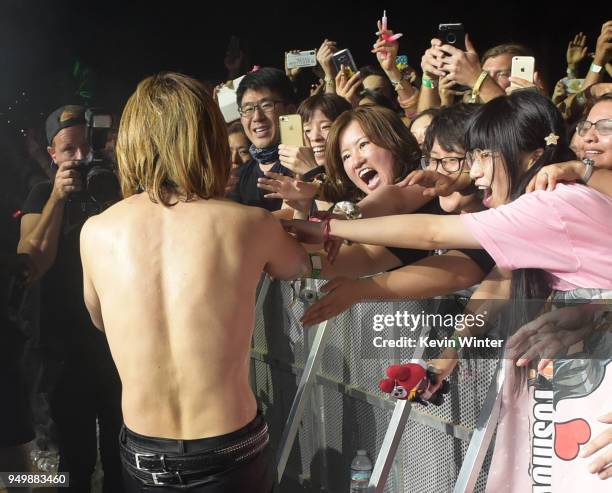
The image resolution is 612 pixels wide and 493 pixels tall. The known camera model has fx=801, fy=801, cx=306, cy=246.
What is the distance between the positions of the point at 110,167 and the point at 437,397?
1.78m

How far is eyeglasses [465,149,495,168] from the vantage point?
2225 millimetres

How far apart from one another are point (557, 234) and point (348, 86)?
66.5 inches

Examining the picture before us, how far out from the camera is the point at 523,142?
2.18 metres

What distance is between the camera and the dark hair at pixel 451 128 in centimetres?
255

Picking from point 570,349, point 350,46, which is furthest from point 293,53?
point 570,349

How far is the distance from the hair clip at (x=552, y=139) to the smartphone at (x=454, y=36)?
85 centimetres

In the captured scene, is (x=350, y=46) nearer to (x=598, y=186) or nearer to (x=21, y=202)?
(x=21, y=202)

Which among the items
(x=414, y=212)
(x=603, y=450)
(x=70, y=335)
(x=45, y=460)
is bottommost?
(x=45, y=460)

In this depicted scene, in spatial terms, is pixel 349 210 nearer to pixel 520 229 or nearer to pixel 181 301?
pixel 520 229

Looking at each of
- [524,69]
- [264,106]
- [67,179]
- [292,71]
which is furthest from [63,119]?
[524,69]

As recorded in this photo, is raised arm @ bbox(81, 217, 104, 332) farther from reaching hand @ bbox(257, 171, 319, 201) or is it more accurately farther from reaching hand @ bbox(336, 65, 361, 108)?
reaching hand @ bbox(336, 65, 361, 108)

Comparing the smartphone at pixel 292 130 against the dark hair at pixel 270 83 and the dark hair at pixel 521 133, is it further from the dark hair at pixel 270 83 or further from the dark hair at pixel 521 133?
the dark hair at pixel 521 133

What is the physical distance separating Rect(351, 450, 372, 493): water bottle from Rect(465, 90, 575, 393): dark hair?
3.55ft

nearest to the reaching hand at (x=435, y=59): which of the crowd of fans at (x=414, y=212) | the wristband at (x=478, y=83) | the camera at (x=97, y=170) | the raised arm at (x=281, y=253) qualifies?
the crowd of fans at (x=414, y=212)
